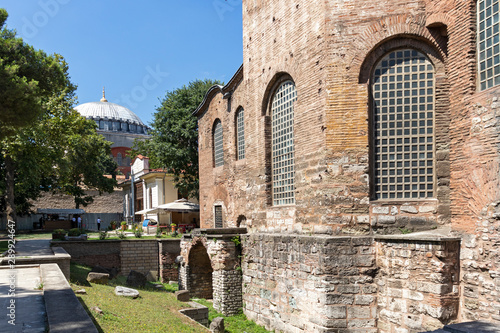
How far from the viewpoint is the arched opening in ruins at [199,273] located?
15.2 metres

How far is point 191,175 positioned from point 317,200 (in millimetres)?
16735

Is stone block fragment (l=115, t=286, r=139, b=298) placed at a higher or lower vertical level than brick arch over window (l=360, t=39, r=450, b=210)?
lower

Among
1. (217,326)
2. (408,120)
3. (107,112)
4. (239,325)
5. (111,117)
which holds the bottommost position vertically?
(239,325)

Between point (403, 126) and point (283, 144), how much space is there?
3.33m

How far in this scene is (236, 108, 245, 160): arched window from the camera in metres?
15.9

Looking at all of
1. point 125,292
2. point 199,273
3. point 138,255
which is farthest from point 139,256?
point 125,292

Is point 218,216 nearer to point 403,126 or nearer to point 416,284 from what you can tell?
point 403,126

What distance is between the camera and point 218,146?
18.5 m

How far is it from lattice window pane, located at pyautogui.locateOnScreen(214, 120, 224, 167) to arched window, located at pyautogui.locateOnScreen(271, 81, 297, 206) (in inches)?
271

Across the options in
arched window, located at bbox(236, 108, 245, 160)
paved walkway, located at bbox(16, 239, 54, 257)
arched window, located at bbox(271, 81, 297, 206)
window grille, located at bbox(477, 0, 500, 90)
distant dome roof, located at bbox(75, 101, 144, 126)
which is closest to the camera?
window grille, located at bbox(477, 0, 500, 90)

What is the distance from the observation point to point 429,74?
8.53 meters

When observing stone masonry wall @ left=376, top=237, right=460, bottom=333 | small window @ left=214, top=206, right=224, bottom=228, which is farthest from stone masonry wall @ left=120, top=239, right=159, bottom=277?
stone masonry wall @ left=376, top=237, right=460, bottom=333

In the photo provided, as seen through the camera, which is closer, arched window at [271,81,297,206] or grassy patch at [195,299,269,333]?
arched window at [271,81,297,206]

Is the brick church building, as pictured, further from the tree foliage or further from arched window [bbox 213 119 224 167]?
arched window [bbox 213 119 224 167]
